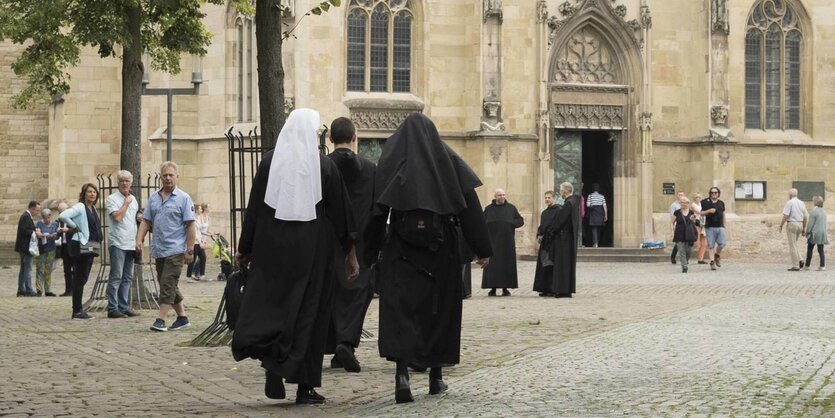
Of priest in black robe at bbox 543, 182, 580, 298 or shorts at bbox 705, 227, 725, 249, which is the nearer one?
priest in black robe at bbox 543, 182, 580, 298

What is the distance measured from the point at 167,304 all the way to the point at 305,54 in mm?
18276

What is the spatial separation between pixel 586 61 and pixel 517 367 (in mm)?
25464

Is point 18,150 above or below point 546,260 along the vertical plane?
above

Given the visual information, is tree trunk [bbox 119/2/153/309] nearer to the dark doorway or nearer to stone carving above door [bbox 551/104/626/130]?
stone carving above door [bbox 551/104/626/130]

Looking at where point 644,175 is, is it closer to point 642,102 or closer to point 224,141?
point 642,102

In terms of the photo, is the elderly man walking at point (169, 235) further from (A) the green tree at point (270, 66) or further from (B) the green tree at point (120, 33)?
(B) the green tree at point (120, 33)

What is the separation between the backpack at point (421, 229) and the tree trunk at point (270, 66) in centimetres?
419

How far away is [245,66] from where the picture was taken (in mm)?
33438

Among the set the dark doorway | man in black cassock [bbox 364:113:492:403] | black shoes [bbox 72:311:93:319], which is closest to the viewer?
man in black cassock [bbox 364:113:492:403]

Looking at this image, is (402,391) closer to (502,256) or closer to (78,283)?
(78,283)

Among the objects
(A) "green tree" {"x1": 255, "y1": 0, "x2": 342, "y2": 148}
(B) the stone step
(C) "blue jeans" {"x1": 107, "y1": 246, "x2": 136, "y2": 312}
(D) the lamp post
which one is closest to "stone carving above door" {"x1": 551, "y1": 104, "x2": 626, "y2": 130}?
(B) the stone step

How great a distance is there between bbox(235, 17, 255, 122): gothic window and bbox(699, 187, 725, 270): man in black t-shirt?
10.6m

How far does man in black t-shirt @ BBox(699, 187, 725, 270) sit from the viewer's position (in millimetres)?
31094

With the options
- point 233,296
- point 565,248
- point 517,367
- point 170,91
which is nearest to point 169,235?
point 233,296
